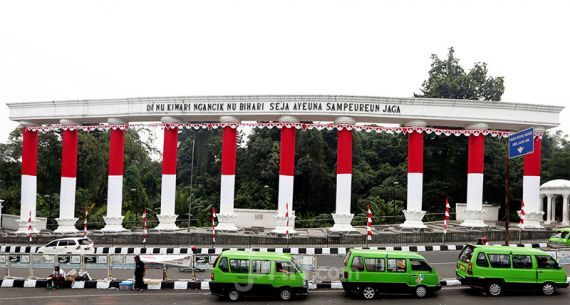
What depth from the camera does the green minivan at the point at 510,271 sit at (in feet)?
42.2

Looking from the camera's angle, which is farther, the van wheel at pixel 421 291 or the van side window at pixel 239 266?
the van wheel at pixel 421 291

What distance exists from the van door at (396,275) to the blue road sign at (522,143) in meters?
7.54

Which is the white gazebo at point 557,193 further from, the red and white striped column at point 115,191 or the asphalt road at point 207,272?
the red and white striped column at point 115,191

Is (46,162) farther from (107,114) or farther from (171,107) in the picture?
(171,107)

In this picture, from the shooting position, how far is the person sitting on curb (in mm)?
13555

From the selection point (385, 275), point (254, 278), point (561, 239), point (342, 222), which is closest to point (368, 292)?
point (385, 275)

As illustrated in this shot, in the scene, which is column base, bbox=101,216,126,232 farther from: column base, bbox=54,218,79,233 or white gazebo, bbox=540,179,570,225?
white gazebo, bbox=540,179,570,225

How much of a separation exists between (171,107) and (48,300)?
43.9 ft

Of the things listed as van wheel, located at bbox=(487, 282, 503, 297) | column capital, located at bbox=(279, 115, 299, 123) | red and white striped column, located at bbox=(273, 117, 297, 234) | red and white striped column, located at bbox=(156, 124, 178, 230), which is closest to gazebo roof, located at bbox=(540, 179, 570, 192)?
red and white striped column, located at bbox=(273, 117, 297, 234)

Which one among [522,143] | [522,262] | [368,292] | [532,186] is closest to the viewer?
[368,292]

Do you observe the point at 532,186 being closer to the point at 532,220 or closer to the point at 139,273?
the point at 532,220

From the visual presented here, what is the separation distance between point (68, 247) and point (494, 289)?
53.2 ft

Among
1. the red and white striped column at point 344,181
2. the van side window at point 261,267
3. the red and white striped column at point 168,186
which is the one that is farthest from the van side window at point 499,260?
the red and white striped column at point 168,186

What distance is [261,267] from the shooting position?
1240 cm
